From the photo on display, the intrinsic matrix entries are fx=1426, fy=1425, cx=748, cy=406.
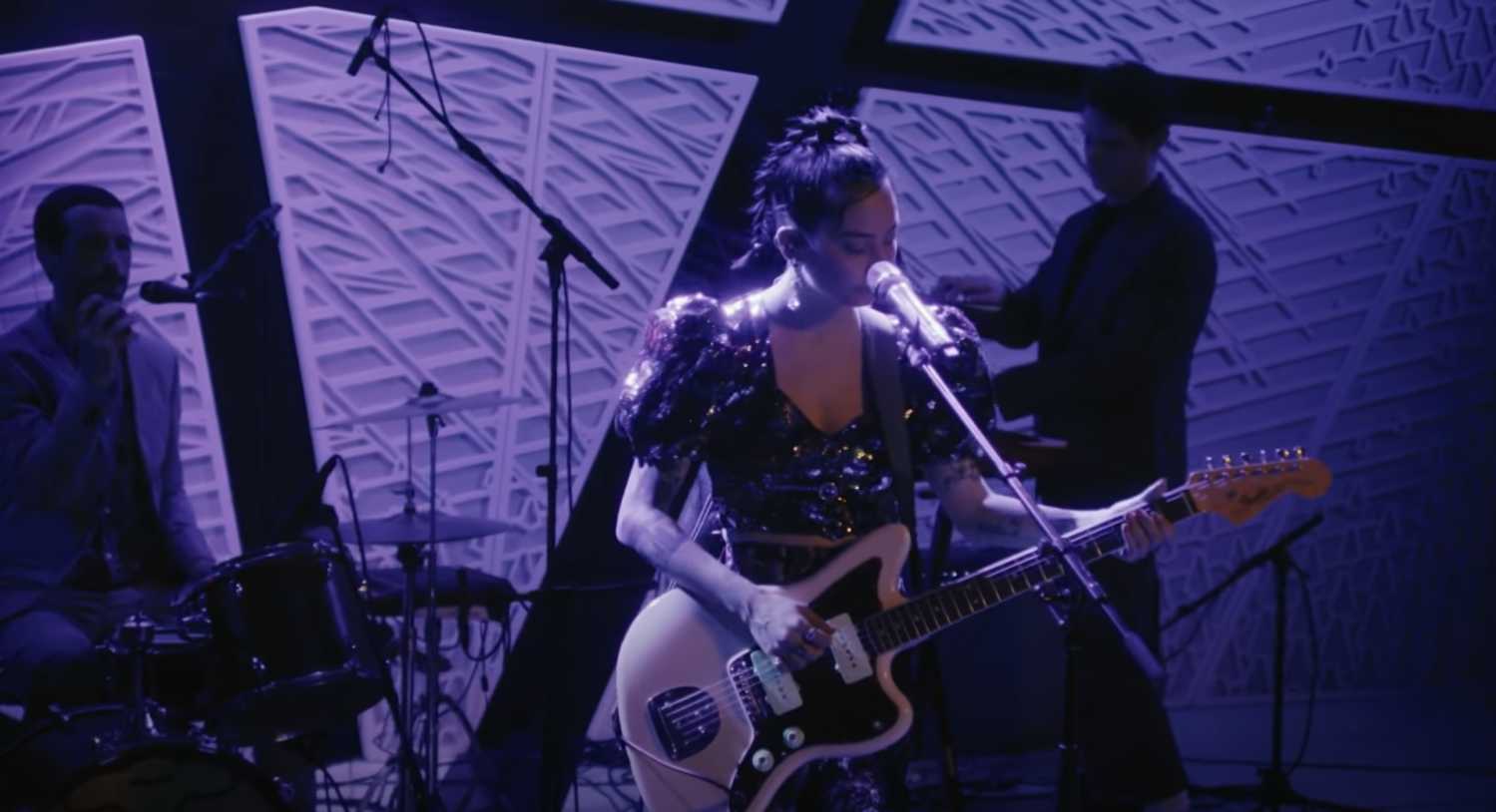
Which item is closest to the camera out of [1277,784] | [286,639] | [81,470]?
[286,639]

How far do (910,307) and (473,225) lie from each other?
2.84 m

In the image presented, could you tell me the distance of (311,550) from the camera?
10.8ft

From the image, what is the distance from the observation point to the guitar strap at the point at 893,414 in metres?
2.55

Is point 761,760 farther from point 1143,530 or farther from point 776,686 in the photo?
point 1143,530

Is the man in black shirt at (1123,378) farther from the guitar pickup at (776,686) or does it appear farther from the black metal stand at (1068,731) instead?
the guitar pickup at (776,686)

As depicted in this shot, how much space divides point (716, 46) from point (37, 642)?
2941mm

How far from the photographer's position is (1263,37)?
216 inches

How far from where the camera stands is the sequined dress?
2.52 meters

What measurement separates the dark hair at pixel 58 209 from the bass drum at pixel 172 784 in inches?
55.2

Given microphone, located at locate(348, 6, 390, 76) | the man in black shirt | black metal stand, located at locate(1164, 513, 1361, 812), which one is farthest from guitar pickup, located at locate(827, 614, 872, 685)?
black metal stand, located at locate(1164, 513, 1361, 812)

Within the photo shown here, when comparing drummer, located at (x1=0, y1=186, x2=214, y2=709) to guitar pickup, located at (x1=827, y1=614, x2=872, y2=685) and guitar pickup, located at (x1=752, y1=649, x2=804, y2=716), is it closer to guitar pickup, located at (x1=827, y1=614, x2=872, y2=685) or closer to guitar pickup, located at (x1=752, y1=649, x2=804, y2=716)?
guitar pickup, located at (x1=752, y1=649, x2=804, y2=716)

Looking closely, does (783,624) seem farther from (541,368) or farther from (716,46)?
(716,46)

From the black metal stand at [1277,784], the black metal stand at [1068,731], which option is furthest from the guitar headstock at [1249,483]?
the black metal stand at [1277,784]

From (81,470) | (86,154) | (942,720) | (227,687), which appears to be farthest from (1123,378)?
(86,154)
